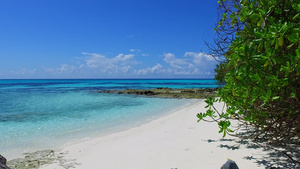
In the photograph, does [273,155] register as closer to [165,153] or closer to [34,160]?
[165,153]

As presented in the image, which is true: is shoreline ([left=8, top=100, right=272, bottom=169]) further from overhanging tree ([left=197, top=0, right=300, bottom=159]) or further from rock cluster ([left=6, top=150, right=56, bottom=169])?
overhanging tree ([left=197, top=0, right=300, bottom=159])

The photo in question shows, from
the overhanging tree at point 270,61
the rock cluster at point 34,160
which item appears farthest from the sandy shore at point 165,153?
the overhanging tree at point 270,61

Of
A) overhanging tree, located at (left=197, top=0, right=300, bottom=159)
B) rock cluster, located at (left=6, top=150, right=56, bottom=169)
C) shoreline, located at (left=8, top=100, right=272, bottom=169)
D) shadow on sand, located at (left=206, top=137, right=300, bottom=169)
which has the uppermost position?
overhanging tree, located at (left=197, top=0, right=300, bottom=159)

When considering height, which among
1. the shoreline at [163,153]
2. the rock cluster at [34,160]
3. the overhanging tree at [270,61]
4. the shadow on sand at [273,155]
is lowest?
the rock cluster at [34,160]

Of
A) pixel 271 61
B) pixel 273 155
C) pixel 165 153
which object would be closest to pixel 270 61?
pixel 271 61

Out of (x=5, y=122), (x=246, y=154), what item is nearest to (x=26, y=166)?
(x=246, y=154)

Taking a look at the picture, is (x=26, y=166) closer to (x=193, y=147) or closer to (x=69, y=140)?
(x=69, y=140)

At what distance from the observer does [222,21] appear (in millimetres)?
5473

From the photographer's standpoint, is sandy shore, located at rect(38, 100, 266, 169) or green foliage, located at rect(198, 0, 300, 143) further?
sandy shore, located at rect(38, 100, 266, 169)

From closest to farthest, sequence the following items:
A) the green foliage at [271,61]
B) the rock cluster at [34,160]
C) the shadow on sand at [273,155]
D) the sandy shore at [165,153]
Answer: the green foliage at [271,61] < the shadow on sand at [273,155] < the sandy shore at [165,153] < the rock cluster at [34,160]

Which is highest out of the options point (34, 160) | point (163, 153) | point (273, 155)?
point (273, 155)

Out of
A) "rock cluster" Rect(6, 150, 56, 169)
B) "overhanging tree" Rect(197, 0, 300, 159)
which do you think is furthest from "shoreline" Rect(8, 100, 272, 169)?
"overhanging tree" Rect(197, 0, 300, 159)

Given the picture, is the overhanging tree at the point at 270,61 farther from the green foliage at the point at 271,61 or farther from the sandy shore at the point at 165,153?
the sandy shore at the point at 165,153

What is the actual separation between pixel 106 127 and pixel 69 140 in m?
2.56
